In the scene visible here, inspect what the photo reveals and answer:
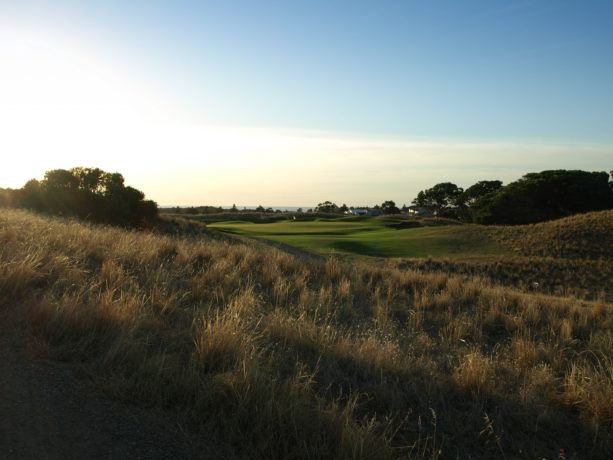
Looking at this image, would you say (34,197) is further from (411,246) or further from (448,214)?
(448,214)

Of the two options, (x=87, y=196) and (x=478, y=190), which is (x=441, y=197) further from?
(x=87, y=196)

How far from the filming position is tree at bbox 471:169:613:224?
5869cm

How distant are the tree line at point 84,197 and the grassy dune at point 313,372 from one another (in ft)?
70.9

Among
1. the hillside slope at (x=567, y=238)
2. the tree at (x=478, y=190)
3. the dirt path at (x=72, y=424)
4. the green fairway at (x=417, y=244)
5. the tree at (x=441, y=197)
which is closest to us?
the dirt path at (x=72, y=424)

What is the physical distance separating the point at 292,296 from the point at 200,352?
13.5 ft

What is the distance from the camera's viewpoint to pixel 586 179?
5922 cm

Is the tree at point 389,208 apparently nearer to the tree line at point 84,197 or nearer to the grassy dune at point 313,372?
the tree line at point 84,197

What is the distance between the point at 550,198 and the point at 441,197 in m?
41.4

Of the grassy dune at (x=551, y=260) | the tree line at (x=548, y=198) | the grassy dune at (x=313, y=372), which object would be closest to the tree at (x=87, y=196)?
the grassy dune at (x=551, y=260)

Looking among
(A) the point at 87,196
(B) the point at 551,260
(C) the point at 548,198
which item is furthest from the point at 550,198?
(A) the point at 87,196

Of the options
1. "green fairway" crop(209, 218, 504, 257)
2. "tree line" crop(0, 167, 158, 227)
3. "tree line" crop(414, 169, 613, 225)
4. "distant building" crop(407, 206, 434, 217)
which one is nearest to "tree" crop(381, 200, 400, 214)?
"distant building" crop(407, 206, 434, 217)

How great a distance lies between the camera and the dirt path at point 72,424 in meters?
3.08

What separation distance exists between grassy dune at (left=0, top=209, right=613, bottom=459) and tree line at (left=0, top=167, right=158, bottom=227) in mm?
21625

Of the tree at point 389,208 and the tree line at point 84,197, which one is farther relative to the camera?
the tree at point 389,208
